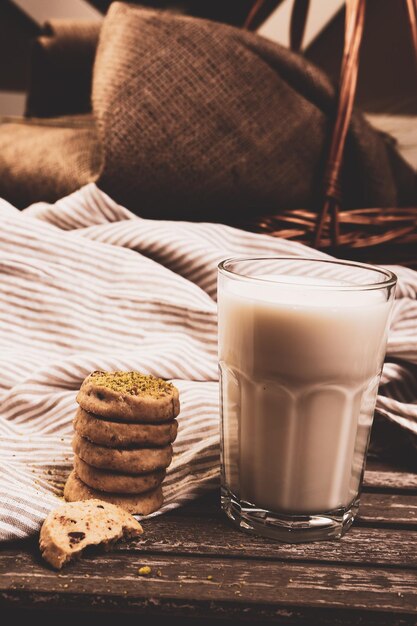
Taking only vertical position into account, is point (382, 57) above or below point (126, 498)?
above

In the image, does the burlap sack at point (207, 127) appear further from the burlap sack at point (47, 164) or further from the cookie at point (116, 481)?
the cookie at point (116, 481)

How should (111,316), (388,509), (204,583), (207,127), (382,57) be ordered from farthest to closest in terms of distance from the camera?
1. (382,57)
2. (207,127)
3. (111,316)
4. (388,509)
5. (204,583)

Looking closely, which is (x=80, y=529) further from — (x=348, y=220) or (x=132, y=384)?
(x=348, y=220)

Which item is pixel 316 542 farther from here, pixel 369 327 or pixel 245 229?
pixel 245 229

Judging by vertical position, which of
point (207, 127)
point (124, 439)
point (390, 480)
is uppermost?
point (207, 127)

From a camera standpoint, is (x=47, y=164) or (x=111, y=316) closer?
(x=111, y=316)

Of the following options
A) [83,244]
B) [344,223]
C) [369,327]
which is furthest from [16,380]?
[344,223]

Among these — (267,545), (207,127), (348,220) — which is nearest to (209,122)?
(207,127)
